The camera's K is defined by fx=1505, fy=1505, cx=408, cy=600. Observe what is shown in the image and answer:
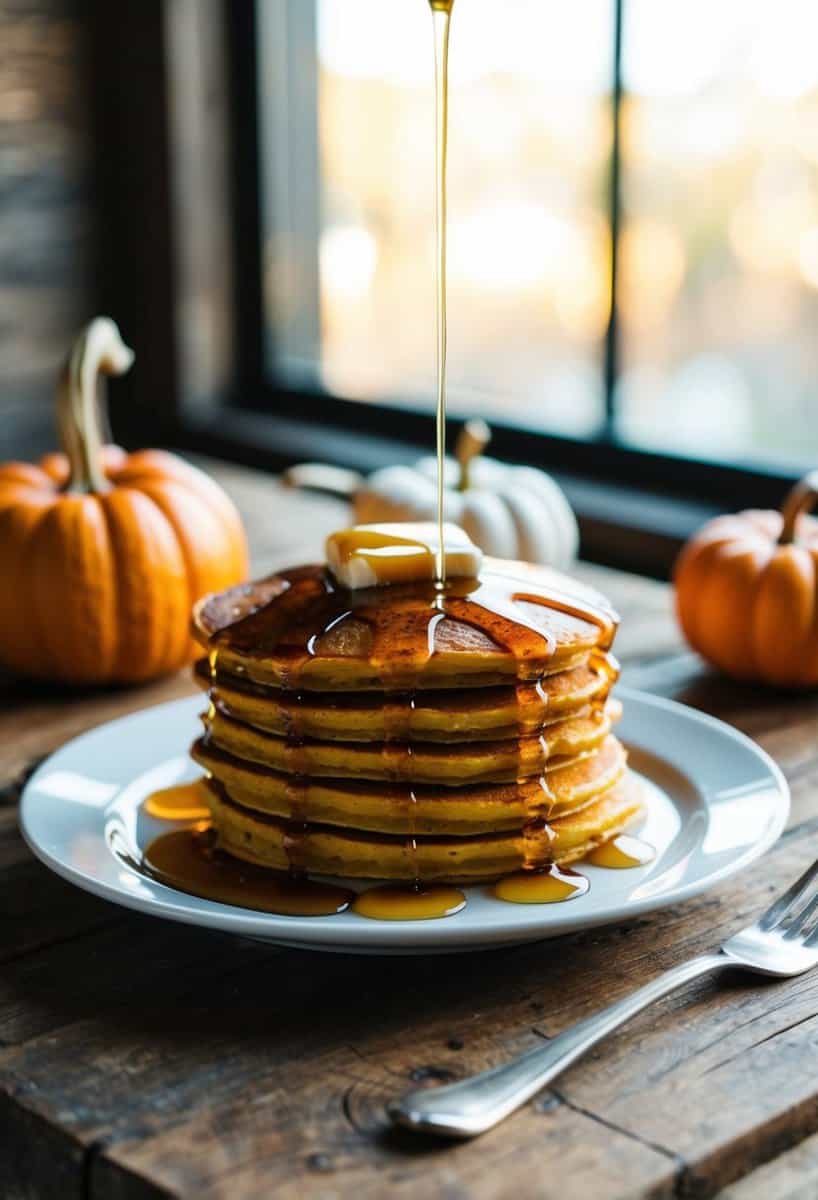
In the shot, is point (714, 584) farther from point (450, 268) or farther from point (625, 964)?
point (450, 268)

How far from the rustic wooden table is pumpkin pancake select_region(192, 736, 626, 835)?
9cm

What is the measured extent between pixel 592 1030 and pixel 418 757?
223 mm

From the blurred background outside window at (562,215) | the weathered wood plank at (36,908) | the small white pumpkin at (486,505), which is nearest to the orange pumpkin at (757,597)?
the small white pumpkin at (486,505)

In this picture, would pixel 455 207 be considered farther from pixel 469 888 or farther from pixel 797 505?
pixel 469 888

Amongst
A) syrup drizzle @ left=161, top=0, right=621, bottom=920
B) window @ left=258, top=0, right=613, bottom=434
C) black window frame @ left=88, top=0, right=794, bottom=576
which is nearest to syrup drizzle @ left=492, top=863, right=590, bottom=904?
syrup drizzle @ left=161, top=0, right=621, bottom=920

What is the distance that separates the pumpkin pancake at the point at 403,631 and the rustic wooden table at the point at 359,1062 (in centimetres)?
20

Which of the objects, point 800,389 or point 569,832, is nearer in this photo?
point 569,832

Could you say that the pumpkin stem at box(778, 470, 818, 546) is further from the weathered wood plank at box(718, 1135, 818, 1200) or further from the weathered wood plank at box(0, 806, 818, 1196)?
the weathered wood plank at box(718, 1135, 818, 1200)

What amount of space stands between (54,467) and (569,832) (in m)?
0.96

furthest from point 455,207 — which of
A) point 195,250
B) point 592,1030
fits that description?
point 592,1030

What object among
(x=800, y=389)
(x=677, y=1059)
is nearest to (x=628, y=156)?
(x=800, y=389)

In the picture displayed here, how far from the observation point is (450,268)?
291 cm

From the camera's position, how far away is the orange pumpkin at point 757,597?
5.25 ft

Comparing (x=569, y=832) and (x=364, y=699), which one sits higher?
(x=364, y=699)
